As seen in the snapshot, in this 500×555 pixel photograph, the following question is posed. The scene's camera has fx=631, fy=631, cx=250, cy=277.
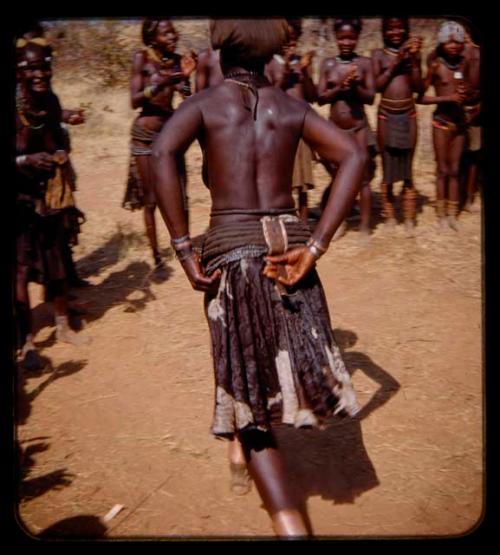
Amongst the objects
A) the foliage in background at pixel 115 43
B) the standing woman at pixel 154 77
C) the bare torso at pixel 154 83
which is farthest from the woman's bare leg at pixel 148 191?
the foliage in background at pixel 115 43

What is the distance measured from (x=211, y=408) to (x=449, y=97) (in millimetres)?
4219

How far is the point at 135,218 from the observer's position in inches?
313

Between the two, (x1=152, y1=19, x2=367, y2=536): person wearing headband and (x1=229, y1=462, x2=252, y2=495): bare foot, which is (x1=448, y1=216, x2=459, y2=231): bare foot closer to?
(x1=229, y1=462, x2=252, y2=495): bare foot

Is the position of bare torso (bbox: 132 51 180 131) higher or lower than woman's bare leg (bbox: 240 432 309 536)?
higher

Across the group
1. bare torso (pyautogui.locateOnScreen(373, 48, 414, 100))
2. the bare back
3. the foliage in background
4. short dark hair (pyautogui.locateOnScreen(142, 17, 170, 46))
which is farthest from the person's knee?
the foliage in background

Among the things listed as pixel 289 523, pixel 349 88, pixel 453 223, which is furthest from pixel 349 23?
pixel 289 523

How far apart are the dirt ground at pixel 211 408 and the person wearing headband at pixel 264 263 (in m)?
0.80

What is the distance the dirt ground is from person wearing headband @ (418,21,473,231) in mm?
780

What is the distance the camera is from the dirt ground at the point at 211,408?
3.25 metres

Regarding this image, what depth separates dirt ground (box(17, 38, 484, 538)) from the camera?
3252 mm

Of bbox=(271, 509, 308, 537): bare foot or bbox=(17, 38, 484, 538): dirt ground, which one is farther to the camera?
bbox=(17, 38, 484, 538): dirt ground

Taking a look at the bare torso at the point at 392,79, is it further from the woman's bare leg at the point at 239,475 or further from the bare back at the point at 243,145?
→ the woman's bare leg at the point at 239,475

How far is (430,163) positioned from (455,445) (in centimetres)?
645

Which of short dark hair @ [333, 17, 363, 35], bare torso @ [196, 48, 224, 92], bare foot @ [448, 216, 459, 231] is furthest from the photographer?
bare foot @ [448, 216, 459, 231]
